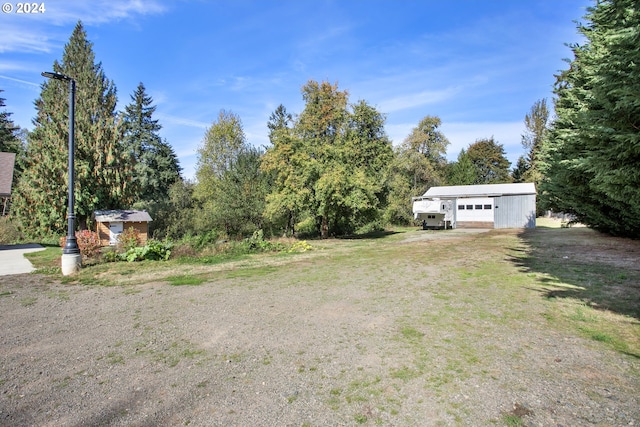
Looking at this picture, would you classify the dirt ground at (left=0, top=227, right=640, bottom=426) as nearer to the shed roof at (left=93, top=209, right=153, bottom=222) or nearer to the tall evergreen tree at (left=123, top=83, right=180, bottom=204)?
the shed roof at (left=93, top=209, right=153, bottom=222)

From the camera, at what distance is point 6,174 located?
17609 millimetres

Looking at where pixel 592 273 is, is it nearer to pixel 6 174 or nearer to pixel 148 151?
pixel 6 174

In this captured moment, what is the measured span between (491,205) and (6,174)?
34.5 metres

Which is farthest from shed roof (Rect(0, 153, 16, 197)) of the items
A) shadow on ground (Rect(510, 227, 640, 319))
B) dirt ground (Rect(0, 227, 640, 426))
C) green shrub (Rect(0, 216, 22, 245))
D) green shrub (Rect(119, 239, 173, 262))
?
shadow on ground (Rect(510, 227, 640, 319))

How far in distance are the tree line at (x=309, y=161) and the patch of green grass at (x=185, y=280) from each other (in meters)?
6.33

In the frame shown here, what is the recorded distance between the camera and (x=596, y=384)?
10.4 ft

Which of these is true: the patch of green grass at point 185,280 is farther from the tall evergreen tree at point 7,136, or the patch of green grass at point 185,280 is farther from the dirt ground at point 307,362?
the tall evergreen tree at point 7,136

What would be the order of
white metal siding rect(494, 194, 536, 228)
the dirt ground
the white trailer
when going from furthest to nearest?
the white trailer, white metal siding rect(494, 194, 536, 228), the dirt ground

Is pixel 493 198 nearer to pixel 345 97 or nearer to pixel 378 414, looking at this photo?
pixel 345 97

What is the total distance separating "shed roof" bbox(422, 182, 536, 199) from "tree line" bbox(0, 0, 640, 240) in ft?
12.5

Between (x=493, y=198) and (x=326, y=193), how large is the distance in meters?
19.6

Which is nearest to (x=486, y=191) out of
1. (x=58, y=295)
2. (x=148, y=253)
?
(x=148, y=253)

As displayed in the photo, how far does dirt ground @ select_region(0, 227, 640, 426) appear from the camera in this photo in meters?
2.84

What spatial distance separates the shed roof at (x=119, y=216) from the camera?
74.2ft
